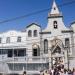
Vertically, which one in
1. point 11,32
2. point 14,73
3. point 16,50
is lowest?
point 14,73

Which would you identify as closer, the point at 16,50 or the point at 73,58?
the point at 73,58

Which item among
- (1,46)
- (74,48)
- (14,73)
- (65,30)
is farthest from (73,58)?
(1,46)

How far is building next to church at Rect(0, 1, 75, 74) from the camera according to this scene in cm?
4603

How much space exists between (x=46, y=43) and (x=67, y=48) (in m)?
3.78

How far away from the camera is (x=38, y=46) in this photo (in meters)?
47.9

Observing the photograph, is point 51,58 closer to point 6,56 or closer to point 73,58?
point 73,58

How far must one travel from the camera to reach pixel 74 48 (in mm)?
46625

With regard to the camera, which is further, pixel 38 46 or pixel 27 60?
pixel 38 46

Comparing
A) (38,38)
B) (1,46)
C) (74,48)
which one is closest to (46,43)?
(38,38)

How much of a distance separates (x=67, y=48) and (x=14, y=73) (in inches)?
361

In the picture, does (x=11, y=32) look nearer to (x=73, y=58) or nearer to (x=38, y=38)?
(x=38, y=38)

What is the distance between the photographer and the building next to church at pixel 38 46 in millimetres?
46031

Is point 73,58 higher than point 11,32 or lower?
lower

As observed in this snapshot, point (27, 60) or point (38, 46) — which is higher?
point (38, 46)
